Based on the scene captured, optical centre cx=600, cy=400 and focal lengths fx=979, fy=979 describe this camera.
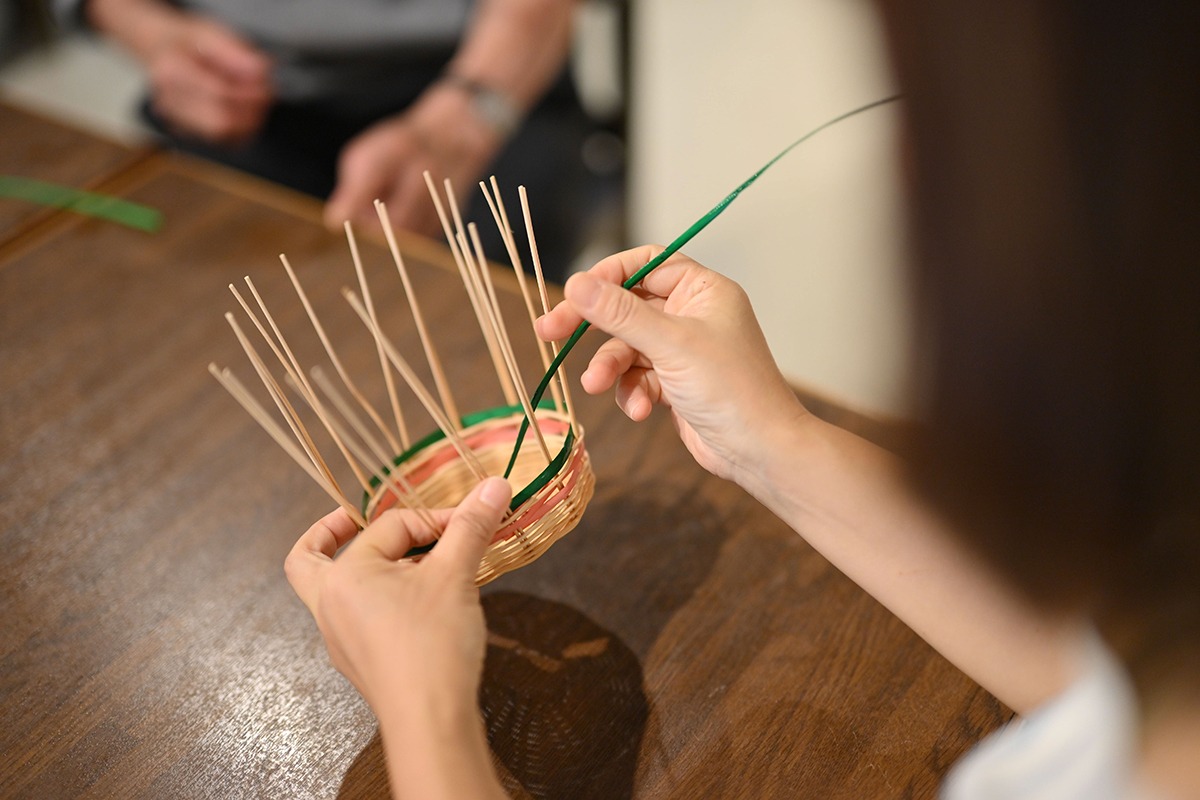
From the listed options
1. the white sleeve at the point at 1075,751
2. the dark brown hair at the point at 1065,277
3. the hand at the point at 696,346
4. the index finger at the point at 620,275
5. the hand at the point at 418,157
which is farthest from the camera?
the hand at the point at 418,157

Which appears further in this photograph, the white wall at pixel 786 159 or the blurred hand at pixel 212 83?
the white wall at pixel 786 159

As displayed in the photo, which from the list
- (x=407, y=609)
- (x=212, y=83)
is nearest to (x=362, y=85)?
(x=212, y=83)

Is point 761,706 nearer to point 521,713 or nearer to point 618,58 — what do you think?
point 521,713

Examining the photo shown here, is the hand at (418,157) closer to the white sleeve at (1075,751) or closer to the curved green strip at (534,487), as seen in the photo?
the curved green strip at (534,487)

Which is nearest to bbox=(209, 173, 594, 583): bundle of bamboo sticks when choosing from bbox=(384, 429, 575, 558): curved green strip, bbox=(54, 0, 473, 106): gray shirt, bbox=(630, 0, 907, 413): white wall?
bbox=(384, 429, 575, 558): curved green strip

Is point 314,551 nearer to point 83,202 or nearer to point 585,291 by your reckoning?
point 585,291

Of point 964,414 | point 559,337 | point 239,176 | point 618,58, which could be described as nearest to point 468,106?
point 239,176

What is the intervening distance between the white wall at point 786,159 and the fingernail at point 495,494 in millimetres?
1475

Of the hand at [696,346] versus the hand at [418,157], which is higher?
the hand at [696,346]

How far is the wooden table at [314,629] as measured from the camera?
0.73 metres

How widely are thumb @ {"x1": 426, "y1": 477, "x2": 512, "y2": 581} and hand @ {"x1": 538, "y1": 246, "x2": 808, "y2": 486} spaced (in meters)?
0.14

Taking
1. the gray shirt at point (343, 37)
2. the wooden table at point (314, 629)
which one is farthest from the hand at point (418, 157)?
the wooden table at point (314, 629)

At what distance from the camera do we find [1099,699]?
0.61 meters

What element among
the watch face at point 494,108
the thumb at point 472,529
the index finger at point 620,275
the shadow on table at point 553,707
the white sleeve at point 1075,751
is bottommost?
the shadow on table at point 553,707
